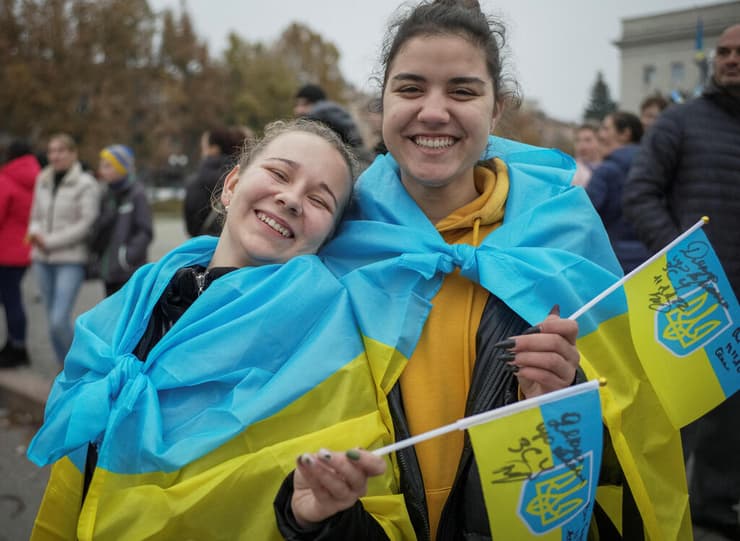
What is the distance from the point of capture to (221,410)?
5.24ft

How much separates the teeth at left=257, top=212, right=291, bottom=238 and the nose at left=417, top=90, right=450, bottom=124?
1.58 ft

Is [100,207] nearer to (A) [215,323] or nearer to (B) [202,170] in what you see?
(B) [202,170]

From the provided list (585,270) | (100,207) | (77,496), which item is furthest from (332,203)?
(100,207)

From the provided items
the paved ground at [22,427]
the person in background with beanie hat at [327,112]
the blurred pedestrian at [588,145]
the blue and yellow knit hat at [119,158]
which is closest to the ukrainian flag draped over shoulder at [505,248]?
the person in background with beanie hat at [327,112]

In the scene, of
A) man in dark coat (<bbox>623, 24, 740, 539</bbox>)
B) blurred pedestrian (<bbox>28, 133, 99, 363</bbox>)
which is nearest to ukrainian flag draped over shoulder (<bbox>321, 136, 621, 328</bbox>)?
man in dark coat (<bbox>623, 24, 740, 539</bbox>)

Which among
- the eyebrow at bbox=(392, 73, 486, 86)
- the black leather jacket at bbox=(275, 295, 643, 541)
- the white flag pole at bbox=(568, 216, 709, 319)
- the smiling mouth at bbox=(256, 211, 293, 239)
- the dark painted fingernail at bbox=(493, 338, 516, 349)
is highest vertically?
the eyebrow at bbox=(392, 73, 486, 86)

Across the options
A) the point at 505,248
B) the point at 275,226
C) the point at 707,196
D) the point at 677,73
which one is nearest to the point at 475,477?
the point at 505,248

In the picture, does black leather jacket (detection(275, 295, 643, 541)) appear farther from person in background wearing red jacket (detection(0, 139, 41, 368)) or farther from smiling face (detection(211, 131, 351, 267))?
person in background wearing red jacket (detection(0, 139, 41, 368))

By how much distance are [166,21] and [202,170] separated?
39980 mm

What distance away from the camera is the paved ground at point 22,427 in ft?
11.8

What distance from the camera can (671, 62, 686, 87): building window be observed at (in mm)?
42250

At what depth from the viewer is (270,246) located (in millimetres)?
1890

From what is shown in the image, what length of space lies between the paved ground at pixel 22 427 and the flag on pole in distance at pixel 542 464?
115 inches

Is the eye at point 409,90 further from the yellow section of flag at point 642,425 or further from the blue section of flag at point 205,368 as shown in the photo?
the yellow section of flag at point 642,425
